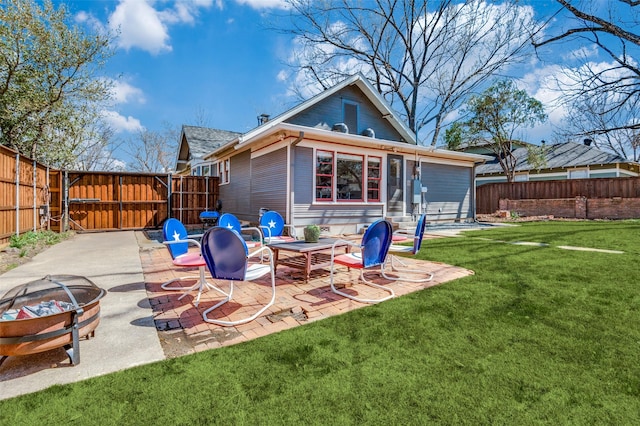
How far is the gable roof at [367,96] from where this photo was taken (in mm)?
11570

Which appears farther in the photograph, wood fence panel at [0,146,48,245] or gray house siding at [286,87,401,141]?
gray house siding at [286,87,401,141]

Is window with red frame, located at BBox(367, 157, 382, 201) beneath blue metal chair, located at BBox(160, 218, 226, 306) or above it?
above

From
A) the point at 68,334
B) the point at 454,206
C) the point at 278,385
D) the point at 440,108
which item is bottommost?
the point at 278,385

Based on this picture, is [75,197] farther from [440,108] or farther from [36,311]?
[440,108]

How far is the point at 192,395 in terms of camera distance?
6.57 feet

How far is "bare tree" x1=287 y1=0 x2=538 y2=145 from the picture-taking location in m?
Answer: 18.2

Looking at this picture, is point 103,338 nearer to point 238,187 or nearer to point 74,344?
point 74,344

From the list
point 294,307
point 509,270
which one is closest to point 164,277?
point 294,307

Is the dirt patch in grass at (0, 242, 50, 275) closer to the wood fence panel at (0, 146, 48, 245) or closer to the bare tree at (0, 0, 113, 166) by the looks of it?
the wood fence panel at (0, 146, 48, 245)

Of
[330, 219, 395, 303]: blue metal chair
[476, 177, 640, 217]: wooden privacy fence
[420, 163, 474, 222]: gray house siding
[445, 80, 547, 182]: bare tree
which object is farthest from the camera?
[445, 80, 547, 182]: bare tree

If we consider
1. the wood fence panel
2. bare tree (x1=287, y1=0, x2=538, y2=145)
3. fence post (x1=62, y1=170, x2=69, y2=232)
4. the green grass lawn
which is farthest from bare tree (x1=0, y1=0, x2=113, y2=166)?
the green grass lawn

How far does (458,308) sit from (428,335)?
33.8 inches

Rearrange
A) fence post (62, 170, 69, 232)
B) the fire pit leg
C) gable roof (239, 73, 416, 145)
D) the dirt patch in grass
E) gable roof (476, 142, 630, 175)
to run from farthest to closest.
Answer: gable roof (476, 142, 630, 175) → gable roof (239, 73, 416, 145) → fence post (62, 170, 69, 232) → the dirt patch in grass → the fire pit leg

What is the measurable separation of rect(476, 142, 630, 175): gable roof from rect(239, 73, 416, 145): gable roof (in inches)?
555
